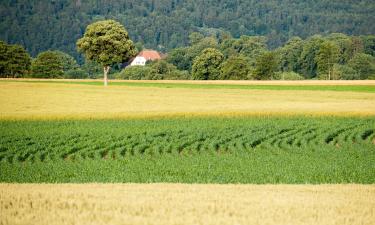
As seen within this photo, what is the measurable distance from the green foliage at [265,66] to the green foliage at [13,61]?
1899 inches

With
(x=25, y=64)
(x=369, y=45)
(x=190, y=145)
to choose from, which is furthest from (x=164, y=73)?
(x=190, y=145)

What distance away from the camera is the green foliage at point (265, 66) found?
4829 inches

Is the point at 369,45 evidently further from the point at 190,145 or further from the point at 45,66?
the point at 190,145

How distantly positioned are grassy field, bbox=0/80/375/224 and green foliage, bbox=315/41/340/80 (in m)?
91.6

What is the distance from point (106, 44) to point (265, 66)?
5081 centimetres

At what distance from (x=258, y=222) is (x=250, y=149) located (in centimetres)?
1541

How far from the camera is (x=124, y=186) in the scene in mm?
12859

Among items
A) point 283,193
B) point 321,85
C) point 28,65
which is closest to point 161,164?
point 283,193

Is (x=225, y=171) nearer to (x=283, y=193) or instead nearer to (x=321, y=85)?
(x=283, y=193)

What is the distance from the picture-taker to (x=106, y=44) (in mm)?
80500

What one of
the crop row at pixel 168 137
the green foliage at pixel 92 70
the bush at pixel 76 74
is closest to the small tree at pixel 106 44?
the crop row at pixel 168 137

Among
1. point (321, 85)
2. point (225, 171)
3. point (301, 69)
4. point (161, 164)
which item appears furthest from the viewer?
point (301, 69)

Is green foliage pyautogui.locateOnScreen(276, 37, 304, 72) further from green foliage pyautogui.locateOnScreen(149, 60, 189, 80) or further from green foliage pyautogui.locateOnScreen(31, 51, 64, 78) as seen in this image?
green foliage pyautogui.locateOnScreen(31, 51, 64, 78)

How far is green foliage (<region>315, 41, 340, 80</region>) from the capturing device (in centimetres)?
13138
